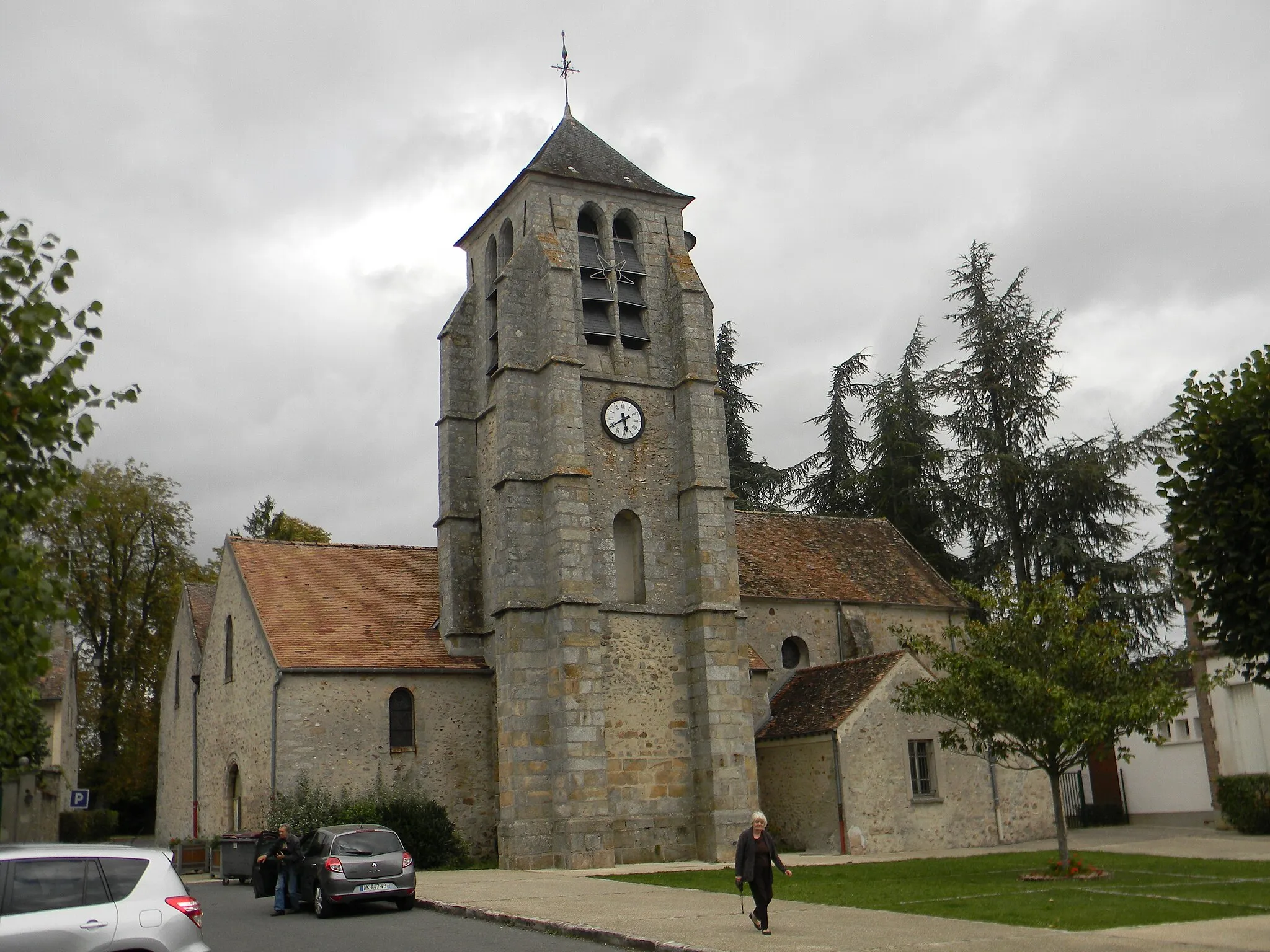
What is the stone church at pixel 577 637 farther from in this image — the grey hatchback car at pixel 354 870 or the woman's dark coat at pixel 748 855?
the woman's dark coat at pixel 748 855

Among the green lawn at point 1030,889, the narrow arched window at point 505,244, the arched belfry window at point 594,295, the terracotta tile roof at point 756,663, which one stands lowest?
the green lawn at point 1030,889

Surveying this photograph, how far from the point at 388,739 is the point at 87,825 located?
19626 millimetres

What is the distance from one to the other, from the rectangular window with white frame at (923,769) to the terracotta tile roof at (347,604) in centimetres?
978

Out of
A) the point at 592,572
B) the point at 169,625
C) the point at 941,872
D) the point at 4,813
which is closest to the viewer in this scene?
the point at 941,872

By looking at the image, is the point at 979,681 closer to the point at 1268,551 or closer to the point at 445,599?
the point at 1268,551

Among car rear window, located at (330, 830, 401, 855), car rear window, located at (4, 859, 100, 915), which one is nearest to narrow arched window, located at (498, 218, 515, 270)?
car rear window, located at (330, 830, 401, 855)

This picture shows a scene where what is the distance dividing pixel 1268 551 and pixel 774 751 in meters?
18.0

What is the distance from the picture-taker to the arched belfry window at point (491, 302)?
1162 inches

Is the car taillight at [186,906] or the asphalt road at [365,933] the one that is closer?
the car taillight at [186,906]

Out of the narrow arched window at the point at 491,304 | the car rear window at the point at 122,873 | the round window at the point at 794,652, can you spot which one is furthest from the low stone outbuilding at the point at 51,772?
the car rear window at the point at 122,873

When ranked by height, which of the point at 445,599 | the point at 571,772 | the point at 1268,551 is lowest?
the point at 571,772

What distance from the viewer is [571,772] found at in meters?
24.7

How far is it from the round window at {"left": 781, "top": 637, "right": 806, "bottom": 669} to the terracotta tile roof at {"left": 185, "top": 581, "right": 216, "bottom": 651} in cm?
1464

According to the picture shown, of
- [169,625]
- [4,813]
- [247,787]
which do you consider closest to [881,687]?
[247,787]
